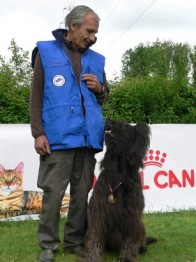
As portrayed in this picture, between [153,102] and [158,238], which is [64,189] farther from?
[153,102]

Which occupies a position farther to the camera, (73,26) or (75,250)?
(75,250)

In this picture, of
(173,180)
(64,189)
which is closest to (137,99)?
(173,180)

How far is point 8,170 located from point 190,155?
2.82 meters

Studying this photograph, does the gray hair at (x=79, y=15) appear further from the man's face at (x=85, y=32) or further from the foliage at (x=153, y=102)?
the foliage at (x=153, y=102)

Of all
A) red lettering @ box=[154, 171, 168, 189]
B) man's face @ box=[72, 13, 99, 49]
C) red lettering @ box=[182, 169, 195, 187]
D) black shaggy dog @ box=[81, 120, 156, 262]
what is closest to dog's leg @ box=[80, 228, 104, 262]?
black shaggy dog @ box=[81, 120, 156, 262]

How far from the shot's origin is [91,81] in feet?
14.7

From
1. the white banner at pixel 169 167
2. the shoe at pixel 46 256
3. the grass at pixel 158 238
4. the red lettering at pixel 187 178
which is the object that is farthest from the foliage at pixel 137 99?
the shoe at pixel 46 256

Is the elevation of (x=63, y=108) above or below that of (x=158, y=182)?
above

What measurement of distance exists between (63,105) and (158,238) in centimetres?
213

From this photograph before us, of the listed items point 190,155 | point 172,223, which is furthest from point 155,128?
point 172,223

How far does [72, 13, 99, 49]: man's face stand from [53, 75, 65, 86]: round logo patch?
0.38 m

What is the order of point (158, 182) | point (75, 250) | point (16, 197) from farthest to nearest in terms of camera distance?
1. point (158, 182)
2. point (16, 197)
3. point (75, 250)

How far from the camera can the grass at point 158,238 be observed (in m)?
4.72

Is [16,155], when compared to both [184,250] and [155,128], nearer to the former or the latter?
[155,128]
